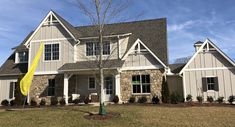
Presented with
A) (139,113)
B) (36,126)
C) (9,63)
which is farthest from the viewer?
(9,63)

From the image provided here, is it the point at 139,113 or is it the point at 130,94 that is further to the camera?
the point at 130,94

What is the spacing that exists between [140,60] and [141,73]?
3.73 feet

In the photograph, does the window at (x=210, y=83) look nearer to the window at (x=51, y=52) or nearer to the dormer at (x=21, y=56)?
the window at (x=51, y=52)

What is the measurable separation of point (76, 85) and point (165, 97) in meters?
8.37

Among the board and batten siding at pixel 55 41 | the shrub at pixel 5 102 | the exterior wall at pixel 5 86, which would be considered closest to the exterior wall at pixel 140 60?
the board and batten siding at pixel 55 41

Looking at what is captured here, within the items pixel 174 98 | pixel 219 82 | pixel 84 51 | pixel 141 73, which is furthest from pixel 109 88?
pixel 219 82

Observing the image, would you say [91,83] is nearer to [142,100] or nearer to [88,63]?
[88,63]

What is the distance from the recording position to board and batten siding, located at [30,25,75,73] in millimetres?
23641

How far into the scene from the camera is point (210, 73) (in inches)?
841

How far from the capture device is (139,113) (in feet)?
48.7

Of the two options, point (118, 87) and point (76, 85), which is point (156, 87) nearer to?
point (118, 87)

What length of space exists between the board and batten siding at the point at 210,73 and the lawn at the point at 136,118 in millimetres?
5753

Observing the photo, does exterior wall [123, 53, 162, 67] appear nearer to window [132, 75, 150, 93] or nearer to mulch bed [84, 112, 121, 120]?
window [132, 75, 150, 93]

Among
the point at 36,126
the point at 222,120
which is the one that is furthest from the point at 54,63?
the point at 222,120
